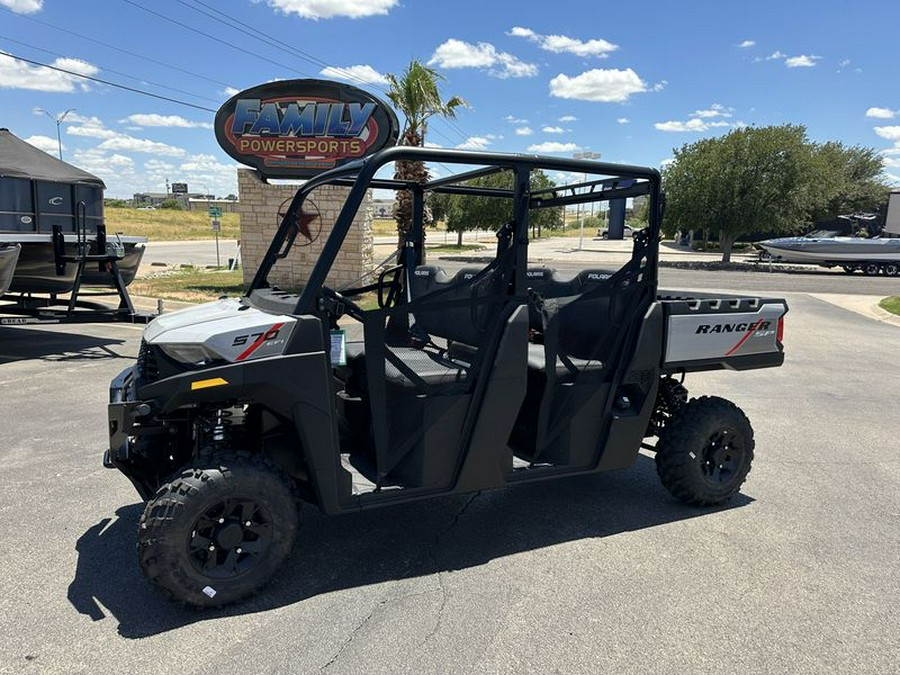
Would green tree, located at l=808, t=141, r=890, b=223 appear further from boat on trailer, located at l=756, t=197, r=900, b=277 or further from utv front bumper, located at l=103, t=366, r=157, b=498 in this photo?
utv front bumper, located at l=103, t=366, r=157, b=498

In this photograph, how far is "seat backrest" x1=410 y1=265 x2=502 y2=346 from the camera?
3.49 m

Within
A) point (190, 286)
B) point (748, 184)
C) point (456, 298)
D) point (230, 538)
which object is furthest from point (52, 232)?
point (748, 184)

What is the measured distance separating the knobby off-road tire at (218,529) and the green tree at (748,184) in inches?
1244

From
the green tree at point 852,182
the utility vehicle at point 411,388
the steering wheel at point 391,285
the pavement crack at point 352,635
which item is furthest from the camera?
the green tree at point 852,182

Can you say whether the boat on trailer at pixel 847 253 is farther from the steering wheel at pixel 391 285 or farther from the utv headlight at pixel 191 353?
the utv headlight at pixel 191 353

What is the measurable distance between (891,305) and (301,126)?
16.0 m

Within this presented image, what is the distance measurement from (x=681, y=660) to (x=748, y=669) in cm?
26

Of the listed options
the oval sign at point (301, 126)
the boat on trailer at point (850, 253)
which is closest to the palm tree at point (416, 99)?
the oval sign at point (301, 126)

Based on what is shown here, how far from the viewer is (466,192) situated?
4586mm

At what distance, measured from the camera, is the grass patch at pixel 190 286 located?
15584 millimetres

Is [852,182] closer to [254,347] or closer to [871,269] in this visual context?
[871,269]

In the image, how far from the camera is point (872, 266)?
29.6 metres

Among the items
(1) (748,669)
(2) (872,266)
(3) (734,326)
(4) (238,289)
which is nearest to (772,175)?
(2) (872,266)

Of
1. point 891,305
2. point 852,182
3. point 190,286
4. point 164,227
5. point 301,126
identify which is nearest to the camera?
point 301,126
